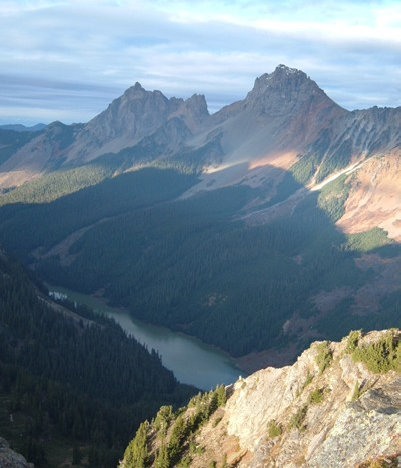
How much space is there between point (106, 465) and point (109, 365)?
80.2 meters

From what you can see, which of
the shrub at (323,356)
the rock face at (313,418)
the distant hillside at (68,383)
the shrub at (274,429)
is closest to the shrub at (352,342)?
the rock face at (313,418)

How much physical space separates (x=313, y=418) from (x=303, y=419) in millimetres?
959

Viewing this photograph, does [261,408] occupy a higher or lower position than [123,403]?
higher

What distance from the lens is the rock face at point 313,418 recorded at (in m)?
41.8

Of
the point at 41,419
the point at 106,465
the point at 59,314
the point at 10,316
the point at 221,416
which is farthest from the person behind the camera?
the point at 59,314

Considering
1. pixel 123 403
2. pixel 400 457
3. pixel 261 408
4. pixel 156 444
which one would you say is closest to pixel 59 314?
pixel 123 403

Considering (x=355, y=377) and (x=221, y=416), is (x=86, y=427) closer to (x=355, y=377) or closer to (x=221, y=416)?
(x=221, y=416)

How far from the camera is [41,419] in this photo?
106875 millimetres

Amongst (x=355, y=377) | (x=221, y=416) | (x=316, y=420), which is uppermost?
(x=355, y=377)

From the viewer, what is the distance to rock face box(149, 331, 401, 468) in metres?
41.8

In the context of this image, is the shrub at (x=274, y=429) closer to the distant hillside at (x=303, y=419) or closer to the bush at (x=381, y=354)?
the distant hillside at (x=303, y=419)

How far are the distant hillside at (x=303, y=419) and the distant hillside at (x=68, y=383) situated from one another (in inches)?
1241

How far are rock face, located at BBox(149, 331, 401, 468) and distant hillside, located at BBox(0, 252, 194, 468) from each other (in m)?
37.1

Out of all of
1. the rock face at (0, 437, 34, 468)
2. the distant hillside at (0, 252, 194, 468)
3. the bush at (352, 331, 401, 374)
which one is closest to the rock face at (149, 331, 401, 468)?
the bush at (352, 331, 401, 374)
